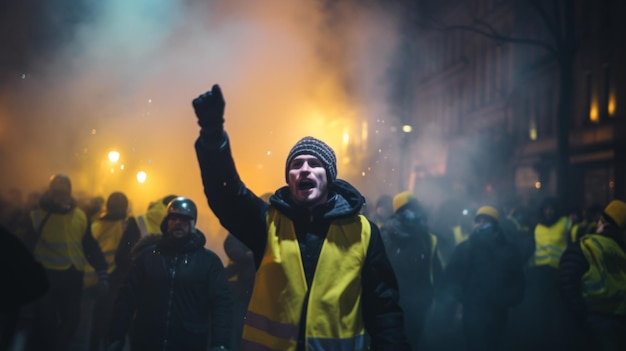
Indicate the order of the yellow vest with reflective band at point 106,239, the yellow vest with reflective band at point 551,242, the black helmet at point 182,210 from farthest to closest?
the yellow vest with reflective band at point 551,242, the yellow vest with reflective band at point 106,239, the black helmet at point 182,210

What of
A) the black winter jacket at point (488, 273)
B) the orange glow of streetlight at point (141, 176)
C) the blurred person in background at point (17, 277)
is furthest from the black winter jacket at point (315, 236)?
the orange glow of streetlight at point (141, 176)

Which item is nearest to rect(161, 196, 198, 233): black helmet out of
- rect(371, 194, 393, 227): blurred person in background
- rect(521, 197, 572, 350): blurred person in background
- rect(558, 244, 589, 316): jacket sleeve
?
rect(558, 244, 589, 316): jacket sleeve

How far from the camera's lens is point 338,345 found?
2205mm

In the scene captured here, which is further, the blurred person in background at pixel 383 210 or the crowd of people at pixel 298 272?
the blurred person in background at pixel 383 210

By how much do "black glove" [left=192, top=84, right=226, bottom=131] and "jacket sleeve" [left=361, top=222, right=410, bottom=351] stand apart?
0.75 metres

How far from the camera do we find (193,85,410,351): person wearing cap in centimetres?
218

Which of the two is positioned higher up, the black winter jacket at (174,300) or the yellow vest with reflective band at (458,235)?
the yellow vest with reflective band at (458,235)

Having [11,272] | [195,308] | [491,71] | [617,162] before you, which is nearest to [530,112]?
[491,71]

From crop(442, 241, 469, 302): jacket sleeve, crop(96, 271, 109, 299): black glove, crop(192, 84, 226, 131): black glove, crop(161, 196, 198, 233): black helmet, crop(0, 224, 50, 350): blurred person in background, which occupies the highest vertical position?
crop(192, 84, 226, 131): black glove

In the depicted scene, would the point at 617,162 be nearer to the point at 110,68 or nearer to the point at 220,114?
the point at 110,68

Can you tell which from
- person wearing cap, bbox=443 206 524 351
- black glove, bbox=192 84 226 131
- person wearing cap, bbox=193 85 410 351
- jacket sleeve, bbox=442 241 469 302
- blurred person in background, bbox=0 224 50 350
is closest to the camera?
blurred person in background, bbox=0 224 50 350

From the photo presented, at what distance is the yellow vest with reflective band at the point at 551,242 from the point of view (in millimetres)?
8000

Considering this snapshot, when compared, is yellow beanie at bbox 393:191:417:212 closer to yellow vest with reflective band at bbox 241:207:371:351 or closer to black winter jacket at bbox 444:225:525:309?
black winter jacket at bbox 444:225:525:309

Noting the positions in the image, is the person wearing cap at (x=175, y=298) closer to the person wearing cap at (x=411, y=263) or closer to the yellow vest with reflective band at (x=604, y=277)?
the person wearing cap at (x=411, y=263)
